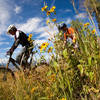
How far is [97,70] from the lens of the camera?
1162mm

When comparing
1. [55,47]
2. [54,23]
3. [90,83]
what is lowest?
[90,83]

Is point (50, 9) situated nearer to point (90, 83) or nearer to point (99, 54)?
point (99, 54)

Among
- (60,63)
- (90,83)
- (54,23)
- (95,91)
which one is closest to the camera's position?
(95,91)

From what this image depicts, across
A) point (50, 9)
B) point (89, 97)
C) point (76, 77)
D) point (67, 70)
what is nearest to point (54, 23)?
point (50, 9)

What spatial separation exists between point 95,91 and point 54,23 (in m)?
0.86

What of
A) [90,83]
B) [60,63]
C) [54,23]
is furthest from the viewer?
[54,23]

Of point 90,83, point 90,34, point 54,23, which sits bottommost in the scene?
point 90,83

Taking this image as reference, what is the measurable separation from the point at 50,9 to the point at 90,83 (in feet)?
3.14

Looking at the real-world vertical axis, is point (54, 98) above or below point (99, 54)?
below

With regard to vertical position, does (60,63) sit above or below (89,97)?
above

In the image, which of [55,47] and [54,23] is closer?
[55,47]

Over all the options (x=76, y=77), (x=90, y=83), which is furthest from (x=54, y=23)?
(x=90, y=83)

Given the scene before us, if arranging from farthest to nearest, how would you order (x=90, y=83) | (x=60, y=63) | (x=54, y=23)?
(x=54, y=23), (x=60, y=63), (x=90, y=83)

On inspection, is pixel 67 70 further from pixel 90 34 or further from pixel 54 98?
pixel 90 34
